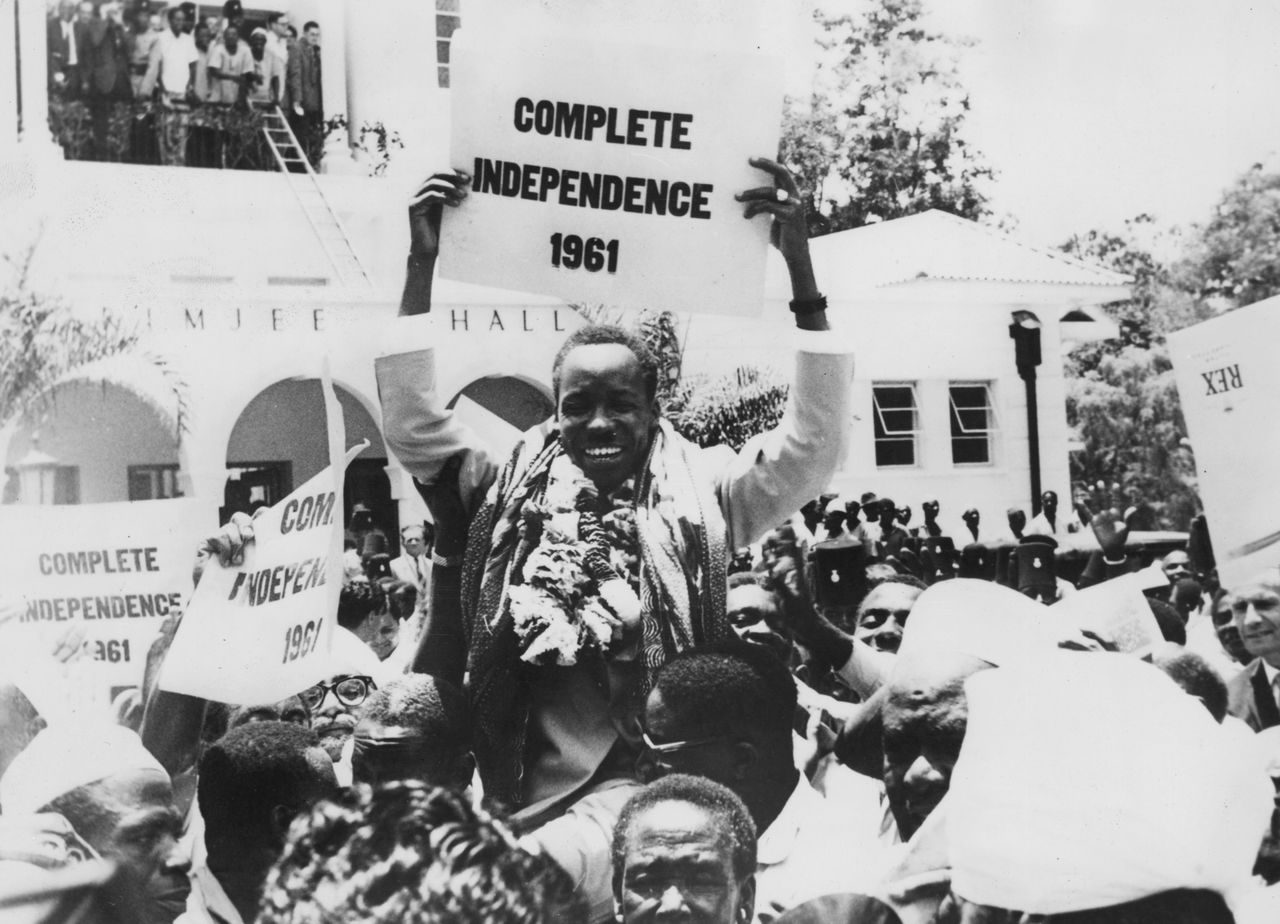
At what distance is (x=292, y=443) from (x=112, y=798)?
3.07ft

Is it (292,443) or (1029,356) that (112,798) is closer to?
(292,443)

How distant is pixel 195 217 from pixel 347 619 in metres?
1.11

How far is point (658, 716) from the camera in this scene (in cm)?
350

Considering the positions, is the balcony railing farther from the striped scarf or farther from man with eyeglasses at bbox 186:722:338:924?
man with eyeglasses at bbox 186:722:338:924

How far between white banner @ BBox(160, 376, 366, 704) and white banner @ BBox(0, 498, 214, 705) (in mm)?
113

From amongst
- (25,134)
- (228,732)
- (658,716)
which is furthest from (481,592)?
(25,134)

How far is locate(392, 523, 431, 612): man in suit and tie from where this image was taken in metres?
3.77

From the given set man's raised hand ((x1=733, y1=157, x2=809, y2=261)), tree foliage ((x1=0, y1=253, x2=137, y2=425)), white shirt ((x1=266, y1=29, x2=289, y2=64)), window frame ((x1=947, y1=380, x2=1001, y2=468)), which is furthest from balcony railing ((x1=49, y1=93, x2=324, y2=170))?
window frame ((x1=947, y1=380, x2=1001, y2=468))

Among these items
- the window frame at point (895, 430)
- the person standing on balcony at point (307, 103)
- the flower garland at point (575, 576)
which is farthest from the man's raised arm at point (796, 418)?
the person standing on balcony at point (307, 103)

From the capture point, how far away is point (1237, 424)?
4.07 m

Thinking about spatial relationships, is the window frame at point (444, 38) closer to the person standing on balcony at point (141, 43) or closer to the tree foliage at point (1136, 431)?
the person standing on balcony at point (141, 43)

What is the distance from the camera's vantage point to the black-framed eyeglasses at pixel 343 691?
12.4 ft

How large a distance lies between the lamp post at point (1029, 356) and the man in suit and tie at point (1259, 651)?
0.68m

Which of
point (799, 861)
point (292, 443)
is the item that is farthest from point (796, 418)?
point (292, 443)
